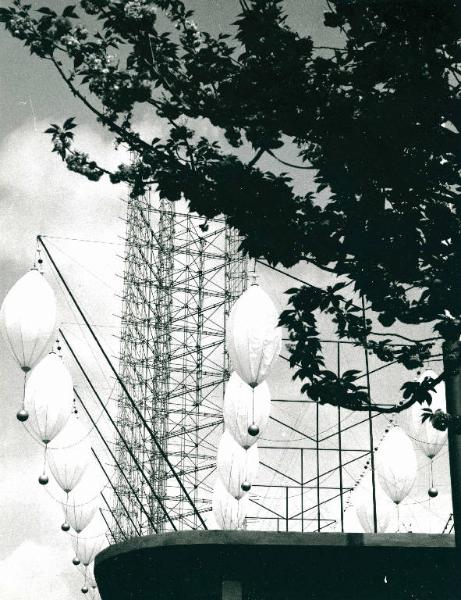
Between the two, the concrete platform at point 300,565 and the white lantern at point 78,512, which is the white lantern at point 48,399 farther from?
the white lantern at point 78,512

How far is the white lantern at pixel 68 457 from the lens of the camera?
13961 millimetres

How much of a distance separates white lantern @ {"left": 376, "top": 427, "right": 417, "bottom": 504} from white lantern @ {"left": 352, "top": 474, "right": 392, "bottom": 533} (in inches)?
99.1

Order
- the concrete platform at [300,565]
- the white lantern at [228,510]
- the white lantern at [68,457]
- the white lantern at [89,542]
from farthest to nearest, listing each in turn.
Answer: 1. the white lantern at [89,542]
2. the white lantern at [228,510]
3. the white lantern at [68,457]
4. the concrete platform at [300,565]

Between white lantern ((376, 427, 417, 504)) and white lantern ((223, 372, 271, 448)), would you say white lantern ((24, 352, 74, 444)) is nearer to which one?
white lantern ((223, 372, 271, 448))

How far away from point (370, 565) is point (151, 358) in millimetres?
24064

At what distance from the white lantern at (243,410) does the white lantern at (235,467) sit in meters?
1.50

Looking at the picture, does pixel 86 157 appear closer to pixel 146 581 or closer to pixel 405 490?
pixel 146 581

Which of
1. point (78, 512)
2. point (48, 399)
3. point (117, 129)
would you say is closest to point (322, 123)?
point (117, 129)

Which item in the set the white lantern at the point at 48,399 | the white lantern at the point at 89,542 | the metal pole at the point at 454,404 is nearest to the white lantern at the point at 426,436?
the white lantern at the point at 48,399

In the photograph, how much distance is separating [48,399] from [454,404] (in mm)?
6662

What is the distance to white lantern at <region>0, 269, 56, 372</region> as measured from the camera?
10047 mm

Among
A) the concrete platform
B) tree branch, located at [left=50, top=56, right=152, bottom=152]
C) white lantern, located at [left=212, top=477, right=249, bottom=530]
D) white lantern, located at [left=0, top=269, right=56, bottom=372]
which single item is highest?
white lantern, located at [left=0, top=269, right=56, bottom=372]

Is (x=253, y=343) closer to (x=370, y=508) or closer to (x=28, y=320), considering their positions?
(x=28, y=320)

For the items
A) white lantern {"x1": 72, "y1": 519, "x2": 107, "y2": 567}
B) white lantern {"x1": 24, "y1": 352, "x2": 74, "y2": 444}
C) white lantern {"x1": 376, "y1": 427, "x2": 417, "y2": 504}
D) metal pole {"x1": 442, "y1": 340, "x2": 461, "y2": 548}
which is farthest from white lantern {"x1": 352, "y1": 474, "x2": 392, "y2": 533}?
metal pole {"x1": 442, "y1": 340, "x2": 461, "y2": 548}
